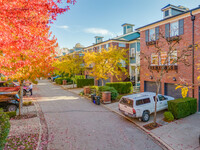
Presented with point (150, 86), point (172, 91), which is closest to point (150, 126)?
point (172, 91)

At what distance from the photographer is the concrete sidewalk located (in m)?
7.04

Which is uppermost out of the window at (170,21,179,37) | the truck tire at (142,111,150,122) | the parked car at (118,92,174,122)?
the window at (170,21,179,37)

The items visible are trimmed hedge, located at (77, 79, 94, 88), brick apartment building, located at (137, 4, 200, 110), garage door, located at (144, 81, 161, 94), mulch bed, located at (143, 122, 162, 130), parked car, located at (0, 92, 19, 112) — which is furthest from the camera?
trimmed hedge, located at (77, 79, 94, 88)

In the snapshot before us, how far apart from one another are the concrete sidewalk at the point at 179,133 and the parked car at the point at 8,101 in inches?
385

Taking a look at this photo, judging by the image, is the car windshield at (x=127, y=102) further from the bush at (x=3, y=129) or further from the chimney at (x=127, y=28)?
the chimney at (x=127, y=28)

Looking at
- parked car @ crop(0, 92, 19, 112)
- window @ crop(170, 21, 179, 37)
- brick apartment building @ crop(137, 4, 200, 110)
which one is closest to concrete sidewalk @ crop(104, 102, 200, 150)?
brick apartment building @ crop(137, 4, 200, 110)

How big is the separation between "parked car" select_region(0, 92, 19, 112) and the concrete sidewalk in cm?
977

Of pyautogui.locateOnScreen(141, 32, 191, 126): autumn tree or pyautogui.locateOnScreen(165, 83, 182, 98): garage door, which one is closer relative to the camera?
pyautogui.locateOnScreen(141, 32, 191, 126): autumn tree

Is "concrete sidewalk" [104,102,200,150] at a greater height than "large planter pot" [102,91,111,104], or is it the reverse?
"large planter pot" [102,91,111,104]

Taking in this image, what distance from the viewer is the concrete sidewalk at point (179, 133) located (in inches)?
277

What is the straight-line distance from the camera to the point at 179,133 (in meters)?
8.21

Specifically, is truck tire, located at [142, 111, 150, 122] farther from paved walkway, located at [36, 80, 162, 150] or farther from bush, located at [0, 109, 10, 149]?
bush, located at [0, 109, 10, 149]

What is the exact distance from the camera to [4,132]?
4.98 m

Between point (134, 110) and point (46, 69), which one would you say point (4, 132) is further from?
point (134, 110)
